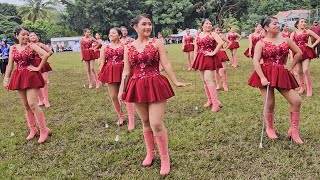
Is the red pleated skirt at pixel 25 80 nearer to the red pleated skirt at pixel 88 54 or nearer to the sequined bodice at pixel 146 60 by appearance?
the sequined bodice at pixel 146 60

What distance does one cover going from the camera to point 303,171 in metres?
4.82

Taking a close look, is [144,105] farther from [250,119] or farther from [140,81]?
[250,119]

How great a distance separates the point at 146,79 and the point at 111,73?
101 inches

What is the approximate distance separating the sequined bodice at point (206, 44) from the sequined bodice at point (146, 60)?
11.4 ft

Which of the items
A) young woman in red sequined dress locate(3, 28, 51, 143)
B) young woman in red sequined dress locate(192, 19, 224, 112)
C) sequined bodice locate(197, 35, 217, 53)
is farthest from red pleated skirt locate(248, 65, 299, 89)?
Result: young woman in red sequined dress locate(3, 28, 51, 143)

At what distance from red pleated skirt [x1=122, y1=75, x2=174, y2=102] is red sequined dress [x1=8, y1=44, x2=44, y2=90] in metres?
2.21

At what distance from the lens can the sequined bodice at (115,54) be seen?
24.7 ft

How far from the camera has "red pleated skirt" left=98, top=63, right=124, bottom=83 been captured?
23.8 ft

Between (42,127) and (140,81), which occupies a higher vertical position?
(140,81)

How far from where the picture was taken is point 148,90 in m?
4.82

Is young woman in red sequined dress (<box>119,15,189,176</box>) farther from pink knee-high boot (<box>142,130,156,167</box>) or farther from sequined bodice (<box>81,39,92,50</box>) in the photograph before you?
sequined bodice (<box>81,39,92,50</box>)

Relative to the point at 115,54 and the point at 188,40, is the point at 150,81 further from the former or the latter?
the point at 188,40

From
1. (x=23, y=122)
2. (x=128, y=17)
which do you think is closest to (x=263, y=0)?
(x=128, y=17)

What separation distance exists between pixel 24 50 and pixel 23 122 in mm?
2353
